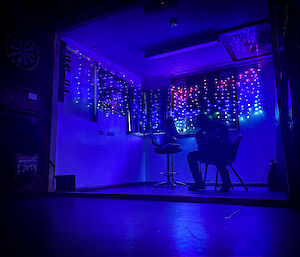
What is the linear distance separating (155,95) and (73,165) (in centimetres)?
328

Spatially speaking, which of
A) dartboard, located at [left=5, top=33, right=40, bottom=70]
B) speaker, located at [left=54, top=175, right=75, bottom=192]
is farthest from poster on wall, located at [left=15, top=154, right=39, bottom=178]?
dartboard, located at [left=5, top=33, right=40, bottom=70]

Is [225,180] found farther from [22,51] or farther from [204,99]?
[22,51]

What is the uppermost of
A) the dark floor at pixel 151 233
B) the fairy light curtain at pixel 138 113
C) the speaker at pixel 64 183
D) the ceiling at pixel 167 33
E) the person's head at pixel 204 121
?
the ceiling at pixel 167 33

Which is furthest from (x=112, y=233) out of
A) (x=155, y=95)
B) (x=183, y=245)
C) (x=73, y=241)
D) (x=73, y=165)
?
(x=155, y=95)

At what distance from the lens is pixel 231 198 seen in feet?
7.77

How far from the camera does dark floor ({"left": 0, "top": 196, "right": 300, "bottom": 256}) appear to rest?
39.1 inches

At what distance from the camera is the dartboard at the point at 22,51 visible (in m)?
3.16

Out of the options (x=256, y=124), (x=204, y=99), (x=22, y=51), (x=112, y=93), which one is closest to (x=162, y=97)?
(x=204, y=99)

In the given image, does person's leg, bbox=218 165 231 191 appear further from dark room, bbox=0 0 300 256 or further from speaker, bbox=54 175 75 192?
speaker, bbox=54 175 75 192

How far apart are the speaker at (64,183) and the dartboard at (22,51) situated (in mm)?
1712

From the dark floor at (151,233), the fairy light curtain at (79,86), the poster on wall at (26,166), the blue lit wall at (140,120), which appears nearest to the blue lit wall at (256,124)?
the blue lit wall at (140,120)

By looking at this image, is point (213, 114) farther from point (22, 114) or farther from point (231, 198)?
point (22, 114)

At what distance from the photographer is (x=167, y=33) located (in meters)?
4.55

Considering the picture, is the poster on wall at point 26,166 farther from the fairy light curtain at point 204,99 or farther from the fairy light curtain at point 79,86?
the fairy light curtain at point 204,99
